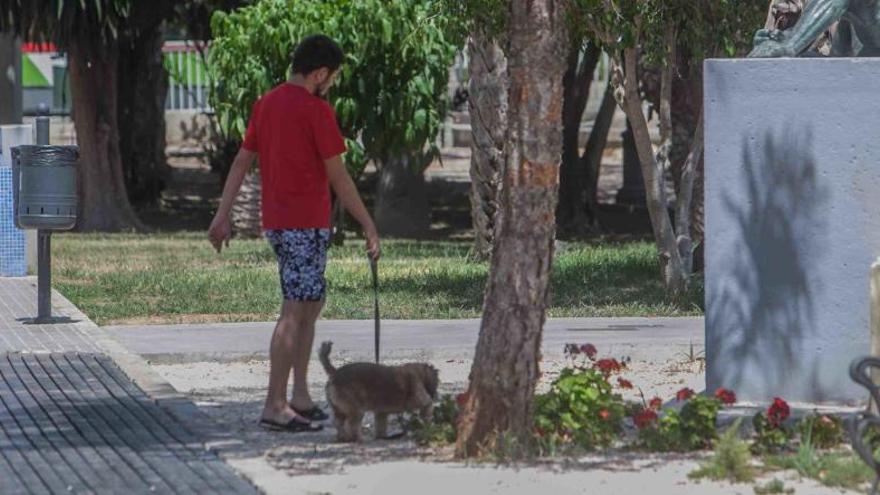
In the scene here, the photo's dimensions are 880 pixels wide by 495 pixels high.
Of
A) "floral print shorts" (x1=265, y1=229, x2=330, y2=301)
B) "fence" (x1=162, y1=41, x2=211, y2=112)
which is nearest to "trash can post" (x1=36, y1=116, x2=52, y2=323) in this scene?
"floral print shorts" (x1=265, y1=229, x2=330, y2=301)

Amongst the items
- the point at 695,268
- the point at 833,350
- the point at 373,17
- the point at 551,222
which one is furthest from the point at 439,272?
the point at 551,222

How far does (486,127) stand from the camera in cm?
1844

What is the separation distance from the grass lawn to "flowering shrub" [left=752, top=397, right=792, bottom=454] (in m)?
5.54

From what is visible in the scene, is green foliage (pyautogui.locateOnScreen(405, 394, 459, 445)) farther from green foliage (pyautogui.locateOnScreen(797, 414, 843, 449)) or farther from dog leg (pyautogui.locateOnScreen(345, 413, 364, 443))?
green foliage (pyautogui.locateOnScreen(797, 414, 843, 449))

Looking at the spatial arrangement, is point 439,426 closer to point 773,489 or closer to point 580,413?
point 580,413

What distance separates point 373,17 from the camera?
66.2ft

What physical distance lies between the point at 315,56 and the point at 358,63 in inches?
474

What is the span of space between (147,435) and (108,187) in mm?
17035

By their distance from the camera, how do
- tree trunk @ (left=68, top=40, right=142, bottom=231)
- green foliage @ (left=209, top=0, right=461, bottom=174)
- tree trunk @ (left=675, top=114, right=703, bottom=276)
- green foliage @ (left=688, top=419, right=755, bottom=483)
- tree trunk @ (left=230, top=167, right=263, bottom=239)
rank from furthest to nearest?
tree trunk @ (left=68, top=40, right=142, bottom=231) → tree trunk @ (left=230, top=167, right=263, bottom=239) → green foliage @ (left=209, top=0, right=461, bottom=174) → tree trunk @ (left=675, top=114, right=703, bottom=276) → green foliage @ (left=688, top=419, right=755, bottom=483)

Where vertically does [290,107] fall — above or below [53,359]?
above

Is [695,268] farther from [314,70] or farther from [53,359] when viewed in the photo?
[314,70]

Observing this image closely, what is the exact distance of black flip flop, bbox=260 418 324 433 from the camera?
27.7 feet

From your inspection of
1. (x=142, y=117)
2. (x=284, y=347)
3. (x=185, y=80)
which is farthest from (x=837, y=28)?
(x=185, y=80)

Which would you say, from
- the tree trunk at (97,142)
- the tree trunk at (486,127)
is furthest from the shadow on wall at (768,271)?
the tree trunk at (97,142)
